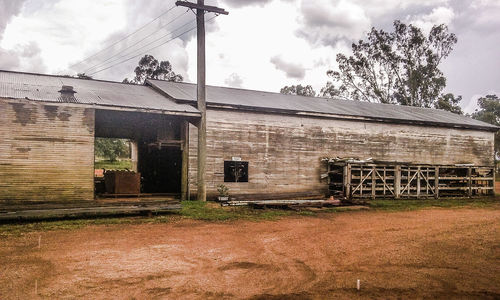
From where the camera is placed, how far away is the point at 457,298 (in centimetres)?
578

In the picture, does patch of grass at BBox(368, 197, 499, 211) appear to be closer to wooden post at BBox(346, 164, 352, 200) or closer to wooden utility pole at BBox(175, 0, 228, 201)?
wooden post at BBox(346, 164, 352, 200)

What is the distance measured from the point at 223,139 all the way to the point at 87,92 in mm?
6654

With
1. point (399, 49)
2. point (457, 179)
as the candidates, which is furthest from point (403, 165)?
point (399, 49)

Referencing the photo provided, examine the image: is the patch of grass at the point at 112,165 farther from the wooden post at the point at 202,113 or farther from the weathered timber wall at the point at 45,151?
the weathered timber wall at the point at 45,151

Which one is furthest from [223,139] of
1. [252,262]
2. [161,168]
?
[252,262]

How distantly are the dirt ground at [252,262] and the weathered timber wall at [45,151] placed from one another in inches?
163

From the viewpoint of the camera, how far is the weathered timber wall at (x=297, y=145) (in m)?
18.5

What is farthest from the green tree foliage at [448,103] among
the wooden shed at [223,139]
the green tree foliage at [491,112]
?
the wooden shed at [223,139]

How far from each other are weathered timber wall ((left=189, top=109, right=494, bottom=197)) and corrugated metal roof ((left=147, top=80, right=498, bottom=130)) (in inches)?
19.9

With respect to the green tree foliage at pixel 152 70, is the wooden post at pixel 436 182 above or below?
below

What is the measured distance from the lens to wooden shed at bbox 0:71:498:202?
1380cm

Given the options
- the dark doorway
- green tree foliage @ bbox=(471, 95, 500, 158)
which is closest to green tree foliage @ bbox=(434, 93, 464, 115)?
Result: green tree foliage @ bbox=(471, 95, 500, 158)

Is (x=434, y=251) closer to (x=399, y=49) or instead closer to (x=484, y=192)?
(x=484, y=192)

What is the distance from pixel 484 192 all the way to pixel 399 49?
1042 inches
